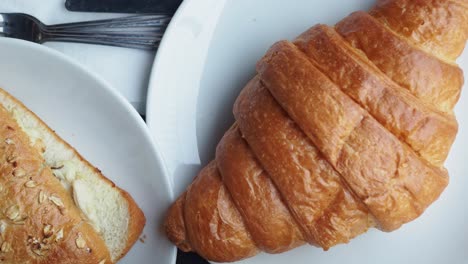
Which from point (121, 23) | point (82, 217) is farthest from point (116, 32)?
point (82, 217)

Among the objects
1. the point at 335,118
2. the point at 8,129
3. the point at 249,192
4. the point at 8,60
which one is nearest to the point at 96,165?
the point at 8,129

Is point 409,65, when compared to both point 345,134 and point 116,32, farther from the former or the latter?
point 116,32

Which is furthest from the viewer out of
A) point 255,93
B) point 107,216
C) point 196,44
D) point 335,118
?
point 196,44

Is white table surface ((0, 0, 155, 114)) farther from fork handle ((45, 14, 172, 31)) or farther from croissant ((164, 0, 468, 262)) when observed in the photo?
croissant ((164, 0, 468, 262))

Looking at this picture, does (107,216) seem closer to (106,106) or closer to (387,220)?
(106,106)

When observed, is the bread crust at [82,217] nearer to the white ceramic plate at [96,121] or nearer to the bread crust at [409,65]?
the white ceramic plate at [96,121]

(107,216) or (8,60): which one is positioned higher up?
(8,60)

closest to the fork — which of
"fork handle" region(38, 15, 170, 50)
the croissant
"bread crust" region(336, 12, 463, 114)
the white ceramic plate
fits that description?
"fork handle" region(38, 15, 170, 50)

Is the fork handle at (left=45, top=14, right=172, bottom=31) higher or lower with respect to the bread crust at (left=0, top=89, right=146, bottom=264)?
higher
